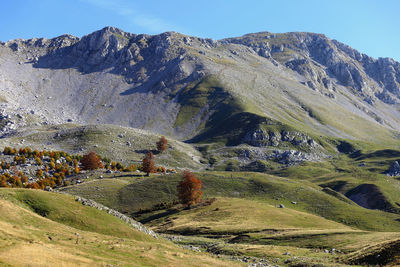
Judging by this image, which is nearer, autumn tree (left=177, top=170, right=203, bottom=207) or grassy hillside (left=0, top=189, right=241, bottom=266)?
grassy hillside (left=0, top=189, right=241, bottom=266)

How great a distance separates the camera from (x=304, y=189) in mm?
143500

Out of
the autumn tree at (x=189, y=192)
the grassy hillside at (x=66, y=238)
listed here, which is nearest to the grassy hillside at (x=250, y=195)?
the autumn tree at (x=189, y=192)

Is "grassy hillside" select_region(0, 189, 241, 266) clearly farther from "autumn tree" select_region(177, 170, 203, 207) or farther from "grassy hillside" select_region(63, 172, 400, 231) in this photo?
"grassy hillside" select_region(63, 172, 400, 231)

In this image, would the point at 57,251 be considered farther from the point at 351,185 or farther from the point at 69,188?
the point at 351,185

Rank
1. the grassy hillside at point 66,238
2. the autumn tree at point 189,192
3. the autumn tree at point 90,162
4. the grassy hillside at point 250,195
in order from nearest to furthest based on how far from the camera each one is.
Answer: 1. the grassy hillside at point 66,238
2. the grassy hillside at point 250,195
3. the autumn tree at point 189,192
4. the autumn tree at point 90,162

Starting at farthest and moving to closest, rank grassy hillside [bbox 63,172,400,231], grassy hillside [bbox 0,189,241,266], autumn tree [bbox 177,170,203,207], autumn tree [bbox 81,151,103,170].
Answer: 1. autumn tree [bbox 81,151,103,170]
2. autumn tree [bbox 177,170,203,207]
3. grassy hillside [bbox 63,172,400,231]
4. grassy hillside [bbox 0,189,241,266]

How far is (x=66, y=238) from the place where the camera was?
41.1m

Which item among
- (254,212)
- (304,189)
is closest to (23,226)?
(254,212)

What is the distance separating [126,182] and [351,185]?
115642 mm

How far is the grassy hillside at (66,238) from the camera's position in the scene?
3222cm

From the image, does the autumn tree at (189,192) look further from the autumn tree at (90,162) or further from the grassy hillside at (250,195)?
the autumn tree at (90,162)

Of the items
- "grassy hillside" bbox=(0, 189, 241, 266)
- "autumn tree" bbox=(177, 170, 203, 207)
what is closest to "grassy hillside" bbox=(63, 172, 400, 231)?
"autumn tree" bbox=(177, 170, 203, 207)

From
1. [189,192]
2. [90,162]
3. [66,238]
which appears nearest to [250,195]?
[189,192]

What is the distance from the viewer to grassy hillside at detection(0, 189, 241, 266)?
32219mm
